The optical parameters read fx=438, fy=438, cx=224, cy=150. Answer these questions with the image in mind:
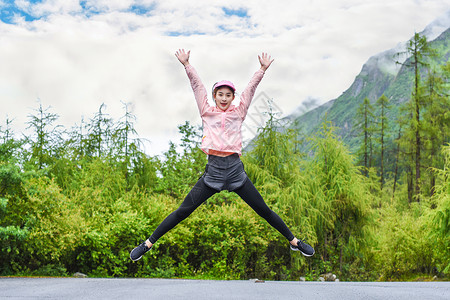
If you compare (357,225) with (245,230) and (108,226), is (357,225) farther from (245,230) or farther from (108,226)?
(108,226)

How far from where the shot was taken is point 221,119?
4.36 m

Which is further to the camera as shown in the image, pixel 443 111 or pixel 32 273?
pixel 443 111

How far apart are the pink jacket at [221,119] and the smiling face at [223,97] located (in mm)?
48

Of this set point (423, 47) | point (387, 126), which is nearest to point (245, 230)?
point (423, 47)

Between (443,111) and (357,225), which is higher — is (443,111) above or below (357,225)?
above

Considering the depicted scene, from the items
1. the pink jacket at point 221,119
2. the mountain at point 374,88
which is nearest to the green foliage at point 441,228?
the pink jacket at point 221,119

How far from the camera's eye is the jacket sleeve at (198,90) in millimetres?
4438

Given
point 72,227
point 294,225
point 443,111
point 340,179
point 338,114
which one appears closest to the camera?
point 72,227

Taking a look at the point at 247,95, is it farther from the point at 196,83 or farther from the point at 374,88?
the point at 374,88

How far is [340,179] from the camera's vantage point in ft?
57.1

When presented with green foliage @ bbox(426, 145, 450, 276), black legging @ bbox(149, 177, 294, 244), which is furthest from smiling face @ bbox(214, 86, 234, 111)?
green foliage @ bbox(426, 145, 450, 276)

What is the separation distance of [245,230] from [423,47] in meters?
19.2

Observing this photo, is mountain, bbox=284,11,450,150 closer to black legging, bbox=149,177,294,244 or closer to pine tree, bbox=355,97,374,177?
pine tree, bbox=355,97,374,177

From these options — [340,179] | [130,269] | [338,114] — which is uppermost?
[338,114]
